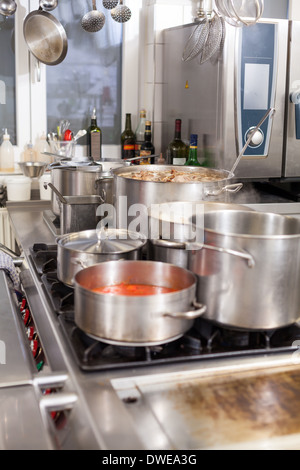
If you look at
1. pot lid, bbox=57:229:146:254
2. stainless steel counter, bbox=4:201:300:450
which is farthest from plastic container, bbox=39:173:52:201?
stainless steel counter, bbox=4:201:300:450

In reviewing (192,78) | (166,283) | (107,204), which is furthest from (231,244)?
(192,78)

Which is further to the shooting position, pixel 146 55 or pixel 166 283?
pixel 146 55

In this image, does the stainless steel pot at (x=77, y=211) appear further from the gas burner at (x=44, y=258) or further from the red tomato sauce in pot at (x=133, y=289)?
the red tomato sauce in pot at (x=133, y=289)

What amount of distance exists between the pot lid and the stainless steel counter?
0.20m

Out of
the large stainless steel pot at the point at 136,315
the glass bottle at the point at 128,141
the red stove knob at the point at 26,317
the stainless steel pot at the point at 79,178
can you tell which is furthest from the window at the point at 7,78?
the large stainless steel pot at the point at 136,315

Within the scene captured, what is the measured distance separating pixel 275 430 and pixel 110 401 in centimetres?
22

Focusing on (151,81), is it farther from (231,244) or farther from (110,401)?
(110,401)

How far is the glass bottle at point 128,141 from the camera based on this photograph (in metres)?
2.94

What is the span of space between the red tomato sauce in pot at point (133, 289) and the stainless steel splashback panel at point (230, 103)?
147 cm

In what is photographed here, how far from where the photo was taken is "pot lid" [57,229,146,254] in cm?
112

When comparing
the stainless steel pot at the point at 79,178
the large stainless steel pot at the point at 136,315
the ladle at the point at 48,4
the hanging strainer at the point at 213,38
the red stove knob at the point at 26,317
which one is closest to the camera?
the large stainless steel pot at the point at 136,315

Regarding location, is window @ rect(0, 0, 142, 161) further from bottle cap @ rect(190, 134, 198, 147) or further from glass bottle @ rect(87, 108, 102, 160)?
bottle cap @ rect(190, 134, 198, 147)

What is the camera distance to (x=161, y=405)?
2.44 ft

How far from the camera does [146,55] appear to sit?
2.97m
